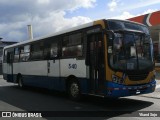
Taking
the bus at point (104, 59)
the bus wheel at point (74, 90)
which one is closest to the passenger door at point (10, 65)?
the bus at point (104, 59)

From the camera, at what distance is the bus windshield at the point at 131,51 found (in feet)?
34.1

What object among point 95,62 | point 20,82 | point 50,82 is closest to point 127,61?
point 95,62

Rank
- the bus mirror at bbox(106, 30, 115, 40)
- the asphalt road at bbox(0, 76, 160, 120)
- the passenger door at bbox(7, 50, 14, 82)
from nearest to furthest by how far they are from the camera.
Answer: the asphalt road at bbox(0, 76, 160, 120)
the bus mirror at bbox(106, 30, 115, 40)
the passenger door at bbox(7, 50, 14, 82)

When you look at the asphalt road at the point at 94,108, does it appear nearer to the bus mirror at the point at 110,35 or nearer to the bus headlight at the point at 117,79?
the bus headlight at the point at 117,79

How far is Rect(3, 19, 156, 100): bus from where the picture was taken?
1034 cm

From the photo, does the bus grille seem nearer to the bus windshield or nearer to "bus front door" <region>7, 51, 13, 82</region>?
the bus windshield

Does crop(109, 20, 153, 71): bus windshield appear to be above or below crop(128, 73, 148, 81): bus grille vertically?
above

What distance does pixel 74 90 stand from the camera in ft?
41.1

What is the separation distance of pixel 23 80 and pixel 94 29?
8.74m

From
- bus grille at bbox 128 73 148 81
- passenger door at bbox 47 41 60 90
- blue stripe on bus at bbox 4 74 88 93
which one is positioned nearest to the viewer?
bus grille at bbox 128 73 148 81

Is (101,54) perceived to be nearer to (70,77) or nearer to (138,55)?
(138,55)

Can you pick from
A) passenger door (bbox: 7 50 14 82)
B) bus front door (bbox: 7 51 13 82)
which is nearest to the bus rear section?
passenger door (bbox: 7 50 14 82)

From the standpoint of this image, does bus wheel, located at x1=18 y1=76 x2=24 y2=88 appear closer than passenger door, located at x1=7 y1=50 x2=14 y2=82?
Yes

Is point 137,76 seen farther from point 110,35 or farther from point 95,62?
point 110,35
